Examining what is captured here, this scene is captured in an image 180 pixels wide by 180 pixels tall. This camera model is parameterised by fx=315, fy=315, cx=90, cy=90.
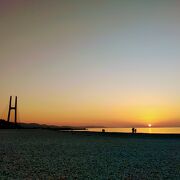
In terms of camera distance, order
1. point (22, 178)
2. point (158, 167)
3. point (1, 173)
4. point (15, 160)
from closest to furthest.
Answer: point (22, 178) → point (1, 173) → point (158, 167) → point (15, 160)

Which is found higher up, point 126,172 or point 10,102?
point 10,102

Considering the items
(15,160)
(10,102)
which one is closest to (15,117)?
(10,102)

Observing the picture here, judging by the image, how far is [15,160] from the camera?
14.5m

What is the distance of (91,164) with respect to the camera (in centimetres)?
1377

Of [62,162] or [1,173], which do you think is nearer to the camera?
[1,173]

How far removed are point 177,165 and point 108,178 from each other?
470 centimetres

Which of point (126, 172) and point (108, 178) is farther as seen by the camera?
point (126, 172)

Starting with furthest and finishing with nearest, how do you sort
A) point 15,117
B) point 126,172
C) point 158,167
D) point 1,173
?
point 15,117 → point 158,167 → point 126,172 → point 1,173

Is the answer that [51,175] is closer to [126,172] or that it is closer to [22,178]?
[22,178]

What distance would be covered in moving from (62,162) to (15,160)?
221 centimetres

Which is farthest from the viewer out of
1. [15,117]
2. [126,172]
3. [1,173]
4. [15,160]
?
[15,117]

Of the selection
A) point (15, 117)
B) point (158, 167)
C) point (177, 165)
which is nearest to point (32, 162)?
point (158, 167)

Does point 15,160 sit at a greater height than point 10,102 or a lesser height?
lesser

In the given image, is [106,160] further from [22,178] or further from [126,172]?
[22,178]
